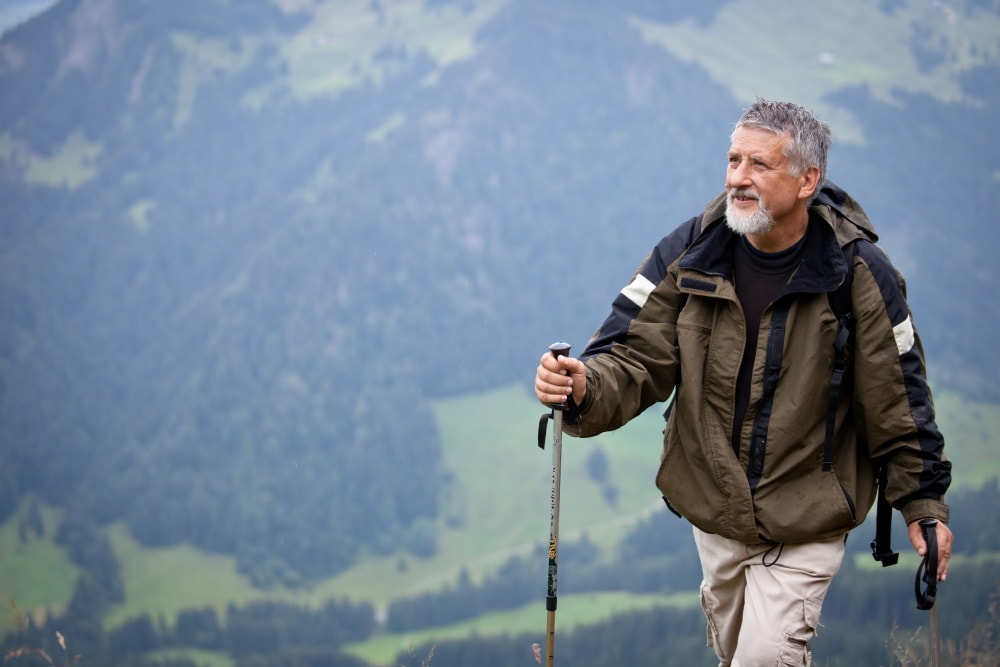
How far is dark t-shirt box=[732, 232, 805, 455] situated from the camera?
3.78 meters

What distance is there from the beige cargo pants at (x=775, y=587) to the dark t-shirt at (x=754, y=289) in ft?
1.38

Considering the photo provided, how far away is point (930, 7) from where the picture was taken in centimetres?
14488

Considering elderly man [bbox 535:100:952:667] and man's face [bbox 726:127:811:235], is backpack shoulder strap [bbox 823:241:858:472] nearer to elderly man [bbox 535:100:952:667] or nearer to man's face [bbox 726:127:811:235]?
elderly man [bbox 535:100:952:667]

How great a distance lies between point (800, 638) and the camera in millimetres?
3742

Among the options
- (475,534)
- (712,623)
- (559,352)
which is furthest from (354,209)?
(559,352)

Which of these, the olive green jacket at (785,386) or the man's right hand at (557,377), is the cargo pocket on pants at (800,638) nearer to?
the olive green jacket at (785,386)

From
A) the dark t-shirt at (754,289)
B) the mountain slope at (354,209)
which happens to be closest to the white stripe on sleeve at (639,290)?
the dark t-shirt at (754,289)

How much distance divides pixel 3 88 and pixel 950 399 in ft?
410

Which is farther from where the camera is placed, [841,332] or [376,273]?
[376,273]

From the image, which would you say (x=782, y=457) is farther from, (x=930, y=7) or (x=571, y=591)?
(x=930, y=7)

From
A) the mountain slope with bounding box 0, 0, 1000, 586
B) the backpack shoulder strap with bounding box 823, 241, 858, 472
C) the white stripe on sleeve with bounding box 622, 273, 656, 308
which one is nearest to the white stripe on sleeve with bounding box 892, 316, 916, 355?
the backpack shoulder strap with bounding box 823, 241, 858, 472

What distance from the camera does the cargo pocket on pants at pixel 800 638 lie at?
3723 mm

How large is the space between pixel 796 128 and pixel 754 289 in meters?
0.58

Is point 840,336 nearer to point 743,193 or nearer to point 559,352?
point 743,193
